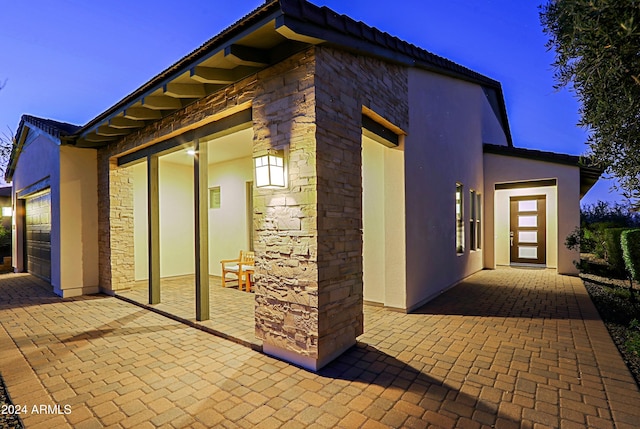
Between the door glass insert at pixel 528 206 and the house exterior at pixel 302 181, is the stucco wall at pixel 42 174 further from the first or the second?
the door glass insert at pixel 528 206

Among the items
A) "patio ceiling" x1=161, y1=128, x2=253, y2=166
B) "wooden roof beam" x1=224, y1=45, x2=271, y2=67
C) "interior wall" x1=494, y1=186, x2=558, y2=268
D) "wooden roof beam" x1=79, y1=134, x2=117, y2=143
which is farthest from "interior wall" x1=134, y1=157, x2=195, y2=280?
"interior wall" x1=494, y1=186, x2=558, y2=268

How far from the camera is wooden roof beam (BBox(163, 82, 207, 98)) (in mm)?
4121

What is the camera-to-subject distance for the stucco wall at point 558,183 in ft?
28.5

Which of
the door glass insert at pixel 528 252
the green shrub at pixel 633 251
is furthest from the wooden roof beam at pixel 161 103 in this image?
the door glass insert at pixel 528 252

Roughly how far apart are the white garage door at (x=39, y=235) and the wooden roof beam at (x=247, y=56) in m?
7.91

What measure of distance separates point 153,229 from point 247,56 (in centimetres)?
383

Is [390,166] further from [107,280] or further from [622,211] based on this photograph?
[622,211]

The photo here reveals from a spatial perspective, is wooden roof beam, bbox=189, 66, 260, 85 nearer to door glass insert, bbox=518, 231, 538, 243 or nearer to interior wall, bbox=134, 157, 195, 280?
interior wall, bbox=134, 157, 195, 280

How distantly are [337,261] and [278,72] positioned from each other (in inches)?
88.8

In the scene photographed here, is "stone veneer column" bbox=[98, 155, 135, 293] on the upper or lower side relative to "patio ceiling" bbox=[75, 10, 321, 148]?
lower

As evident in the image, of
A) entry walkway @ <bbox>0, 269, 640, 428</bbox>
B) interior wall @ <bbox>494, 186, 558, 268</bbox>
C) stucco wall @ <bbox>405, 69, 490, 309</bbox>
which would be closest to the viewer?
entry walkway @ <bbox>0, 269, 640, 428</bbox>

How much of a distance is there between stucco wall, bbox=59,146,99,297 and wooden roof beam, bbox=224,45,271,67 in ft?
18.5

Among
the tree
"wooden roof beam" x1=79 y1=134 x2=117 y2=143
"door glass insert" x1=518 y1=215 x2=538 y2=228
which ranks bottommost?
"door glass insert" x1=518 y1=215 x2=538 y2=228

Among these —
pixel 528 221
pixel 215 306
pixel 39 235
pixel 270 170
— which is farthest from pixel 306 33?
pixel 528 221
